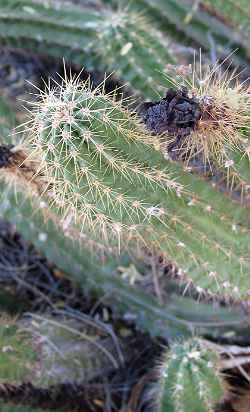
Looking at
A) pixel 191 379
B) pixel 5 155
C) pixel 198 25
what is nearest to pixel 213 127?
pixel 5 155

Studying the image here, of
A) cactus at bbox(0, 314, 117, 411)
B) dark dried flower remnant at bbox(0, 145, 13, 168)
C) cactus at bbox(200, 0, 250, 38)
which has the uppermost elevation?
cactus at bbox(200, 0, 250, 38)

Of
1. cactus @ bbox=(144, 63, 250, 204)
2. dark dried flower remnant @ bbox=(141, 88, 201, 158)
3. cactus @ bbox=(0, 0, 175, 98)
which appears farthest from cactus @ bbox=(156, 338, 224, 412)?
cactus @ bbox=(0, 0, 175, 98)

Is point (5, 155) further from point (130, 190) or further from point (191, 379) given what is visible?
point (191, 379)

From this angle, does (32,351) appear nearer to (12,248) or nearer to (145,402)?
(145,402)

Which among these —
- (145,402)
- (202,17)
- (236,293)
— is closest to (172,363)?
(236,293)

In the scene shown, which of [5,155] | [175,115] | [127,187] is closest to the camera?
[175,115]

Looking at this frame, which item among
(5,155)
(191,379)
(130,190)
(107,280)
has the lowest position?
(107,280)

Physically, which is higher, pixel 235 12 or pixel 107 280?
pixel 235 12

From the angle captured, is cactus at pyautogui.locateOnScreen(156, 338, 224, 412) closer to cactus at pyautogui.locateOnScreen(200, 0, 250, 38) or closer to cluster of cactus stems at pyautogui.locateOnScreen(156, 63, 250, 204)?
cluster of cactus stems at pyautogui.locateOnScreen(156, 63, 250, 204)
